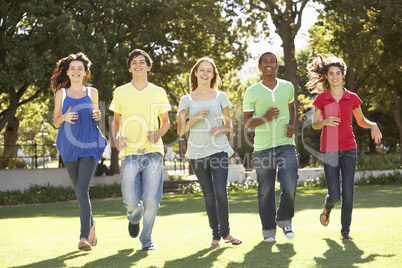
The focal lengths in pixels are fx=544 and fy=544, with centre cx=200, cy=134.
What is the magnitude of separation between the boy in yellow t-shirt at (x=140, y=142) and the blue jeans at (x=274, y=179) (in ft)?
4.19

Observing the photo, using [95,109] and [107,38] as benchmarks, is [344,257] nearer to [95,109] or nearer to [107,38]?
[95,109]

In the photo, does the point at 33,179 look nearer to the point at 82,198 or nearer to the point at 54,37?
the point at 54,37

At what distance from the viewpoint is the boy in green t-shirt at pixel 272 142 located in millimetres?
6594

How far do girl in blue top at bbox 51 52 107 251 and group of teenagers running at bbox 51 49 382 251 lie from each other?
0.04ft

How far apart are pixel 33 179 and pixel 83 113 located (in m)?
18.0

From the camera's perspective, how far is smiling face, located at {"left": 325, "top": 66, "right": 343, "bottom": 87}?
7.04 metres

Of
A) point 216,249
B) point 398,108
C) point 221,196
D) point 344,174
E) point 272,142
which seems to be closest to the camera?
point 216,249

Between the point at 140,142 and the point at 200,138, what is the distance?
28.2 inches

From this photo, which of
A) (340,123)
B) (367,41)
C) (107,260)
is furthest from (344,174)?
(367,41)

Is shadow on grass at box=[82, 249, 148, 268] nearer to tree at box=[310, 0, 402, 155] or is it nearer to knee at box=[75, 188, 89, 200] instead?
knee at box=[75, 188, 89, 200]

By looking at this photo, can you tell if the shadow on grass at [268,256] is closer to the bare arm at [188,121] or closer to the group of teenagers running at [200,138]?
the group of teenagers running at [200,138]

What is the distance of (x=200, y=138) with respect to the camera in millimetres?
6516

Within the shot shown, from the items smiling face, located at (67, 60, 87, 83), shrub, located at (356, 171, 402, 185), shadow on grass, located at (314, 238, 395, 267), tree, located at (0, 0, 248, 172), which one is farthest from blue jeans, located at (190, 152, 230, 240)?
shrub, located at (356, 171, 402, 185)

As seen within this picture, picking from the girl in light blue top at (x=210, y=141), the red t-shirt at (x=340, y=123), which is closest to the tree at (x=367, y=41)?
the red t-shirt at (x=340, y=123)
